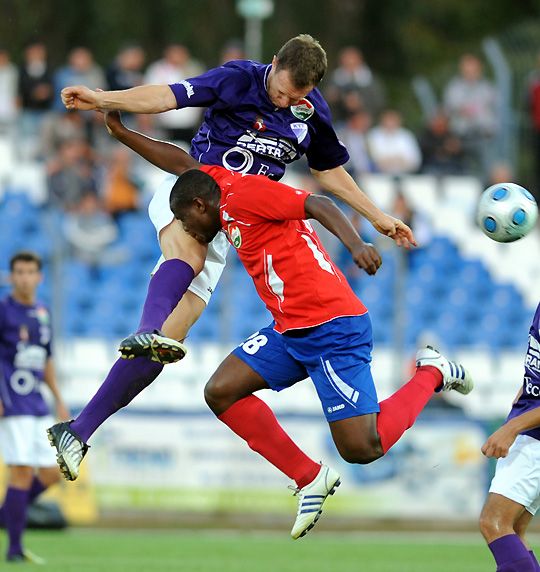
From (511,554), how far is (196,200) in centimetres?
272

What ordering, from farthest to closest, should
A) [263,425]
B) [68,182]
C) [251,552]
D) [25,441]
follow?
[68,182]
[251,552]
[25,441]
[263,425]

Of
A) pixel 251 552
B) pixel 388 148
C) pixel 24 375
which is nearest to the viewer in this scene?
pixel 24 375

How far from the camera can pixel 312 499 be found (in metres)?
8.48

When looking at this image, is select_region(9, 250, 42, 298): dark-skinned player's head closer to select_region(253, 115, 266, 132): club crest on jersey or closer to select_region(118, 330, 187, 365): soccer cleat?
select_region(253, 115, 266, 132): club crest on jersey

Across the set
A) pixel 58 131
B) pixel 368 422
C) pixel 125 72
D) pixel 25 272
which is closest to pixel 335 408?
pixel 368 422

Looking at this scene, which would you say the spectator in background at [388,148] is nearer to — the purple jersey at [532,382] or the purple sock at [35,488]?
the purple sock at [35,488]

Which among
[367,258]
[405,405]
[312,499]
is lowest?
[312,499]

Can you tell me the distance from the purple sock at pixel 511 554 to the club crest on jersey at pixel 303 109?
2.81 metres

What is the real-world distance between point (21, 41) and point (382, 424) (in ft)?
67.9

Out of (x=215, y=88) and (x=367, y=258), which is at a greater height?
(x=215, y=88)

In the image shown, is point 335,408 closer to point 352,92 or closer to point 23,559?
point 23,559

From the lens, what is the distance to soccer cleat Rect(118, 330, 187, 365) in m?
7.75

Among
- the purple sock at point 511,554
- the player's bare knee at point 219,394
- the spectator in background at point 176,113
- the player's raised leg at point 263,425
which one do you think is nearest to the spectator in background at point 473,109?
the spectator in background at point 176,113

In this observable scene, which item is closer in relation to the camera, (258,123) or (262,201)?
(262,201)
